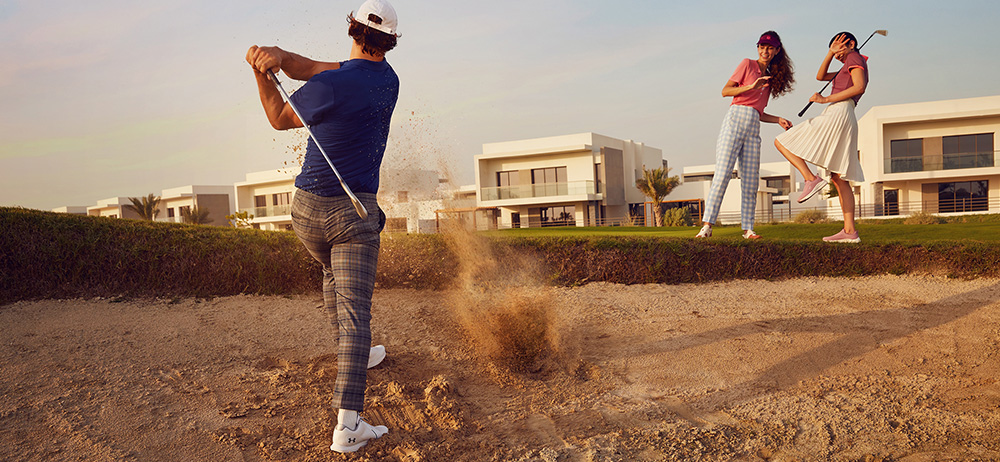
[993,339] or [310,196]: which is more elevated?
[310,196]

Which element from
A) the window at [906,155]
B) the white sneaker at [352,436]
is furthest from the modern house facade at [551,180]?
the white sneaker at [352,436]

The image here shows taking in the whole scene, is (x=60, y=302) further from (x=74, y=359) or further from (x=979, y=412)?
(x=979, y=412)

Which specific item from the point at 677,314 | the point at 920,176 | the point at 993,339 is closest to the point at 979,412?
the point at 993,339

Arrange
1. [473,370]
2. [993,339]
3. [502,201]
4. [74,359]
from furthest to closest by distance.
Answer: [502,201]
[993,339]
[473,370]
[74,359]

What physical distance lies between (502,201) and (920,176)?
25361 mm

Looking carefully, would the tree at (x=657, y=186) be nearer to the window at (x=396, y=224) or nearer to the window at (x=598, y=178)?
the window at (x=598, y=178)

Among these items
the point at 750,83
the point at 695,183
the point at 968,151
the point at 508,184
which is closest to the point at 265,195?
the point at 508,184

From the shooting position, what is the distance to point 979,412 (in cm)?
294

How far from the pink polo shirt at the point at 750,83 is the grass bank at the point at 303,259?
1556 mm

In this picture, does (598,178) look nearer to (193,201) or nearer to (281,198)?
(281,198)

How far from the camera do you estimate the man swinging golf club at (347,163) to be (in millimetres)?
2570

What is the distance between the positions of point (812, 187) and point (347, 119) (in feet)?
18.4

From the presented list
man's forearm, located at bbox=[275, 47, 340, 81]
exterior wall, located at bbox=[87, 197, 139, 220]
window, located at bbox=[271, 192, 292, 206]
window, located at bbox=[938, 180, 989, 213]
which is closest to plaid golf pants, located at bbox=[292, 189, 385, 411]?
man's forearm, located at bbox=[275, 47, 340, 81]

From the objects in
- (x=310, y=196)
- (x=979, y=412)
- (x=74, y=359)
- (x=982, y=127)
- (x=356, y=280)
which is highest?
(x=982, y=127)
